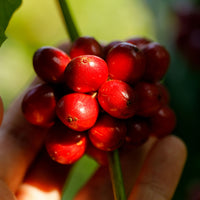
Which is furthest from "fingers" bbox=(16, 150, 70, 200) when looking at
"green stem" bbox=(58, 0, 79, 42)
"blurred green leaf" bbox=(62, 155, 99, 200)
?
"green stem" bbox=(58, 0, 79, 42)

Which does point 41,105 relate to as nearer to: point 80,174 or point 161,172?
point 161,172

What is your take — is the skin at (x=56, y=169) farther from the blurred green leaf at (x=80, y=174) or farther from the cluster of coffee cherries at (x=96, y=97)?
the blurred green leaf at (x=80, y=174)

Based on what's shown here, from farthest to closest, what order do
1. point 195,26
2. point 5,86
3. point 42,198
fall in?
point 5,86, point 195,26, point 42,198

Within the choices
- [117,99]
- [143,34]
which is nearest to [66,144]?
[117,99]

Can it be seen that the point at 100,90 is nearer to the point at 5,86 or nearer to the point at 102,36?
the point at 5,86

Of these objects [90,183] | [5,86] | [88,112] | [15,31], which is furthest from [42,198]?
[15,31]

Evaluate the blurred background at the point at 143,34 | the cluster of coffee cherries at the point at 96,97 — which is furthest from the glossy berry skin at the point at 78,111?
the blurred background at the point at 143,34

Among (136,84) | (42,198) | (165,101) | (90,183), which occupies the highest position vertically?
(136,84)
